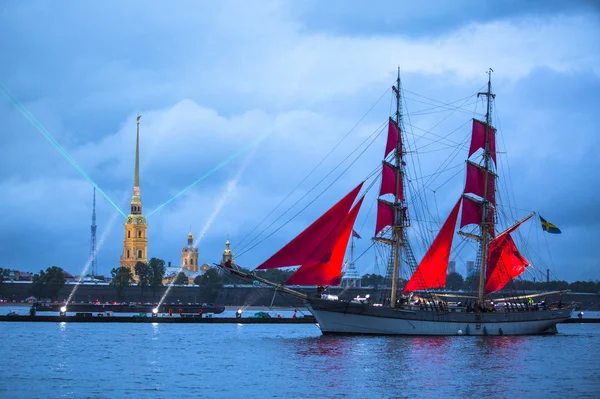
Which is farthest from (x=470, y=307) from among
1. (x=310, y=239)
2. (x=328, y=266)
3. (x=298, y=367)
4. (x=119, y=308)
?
(x=119, y=308)

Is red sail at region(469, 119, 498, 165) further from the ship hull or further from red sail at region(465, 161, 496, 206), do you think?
the ship hull

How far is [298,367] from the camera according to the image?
52625mm

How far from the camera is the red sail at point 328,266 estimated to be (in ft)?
226

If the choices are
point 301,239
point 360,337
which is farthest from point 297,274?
point 360,337

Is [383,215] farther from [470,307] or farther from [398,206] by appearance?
[470,307]

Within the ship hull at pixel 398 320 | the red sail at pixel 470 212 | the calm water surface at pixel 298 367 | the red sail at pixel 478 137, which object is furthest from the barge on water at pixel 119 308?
the ship hull at pixel 398 320

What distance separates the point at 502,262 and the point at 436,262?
687 cm

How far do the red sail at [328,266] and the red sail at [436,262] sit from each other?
24.4ft

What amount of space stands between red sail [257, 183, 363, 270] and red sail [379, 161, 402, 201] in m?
4.19

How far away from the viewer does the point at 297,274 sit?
68875mm

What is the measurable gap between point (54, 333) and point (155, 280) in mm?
109938

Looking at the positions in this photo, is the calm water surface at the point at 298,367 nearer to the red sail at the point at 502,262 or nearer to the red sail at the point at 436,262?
the red sail at the point at 436,262

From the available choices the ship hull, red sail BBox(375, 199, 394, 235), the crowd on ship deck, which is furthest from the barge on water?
the ship hull

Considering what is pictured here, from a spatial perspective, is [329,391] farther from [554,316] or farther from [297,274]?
[554,316]
